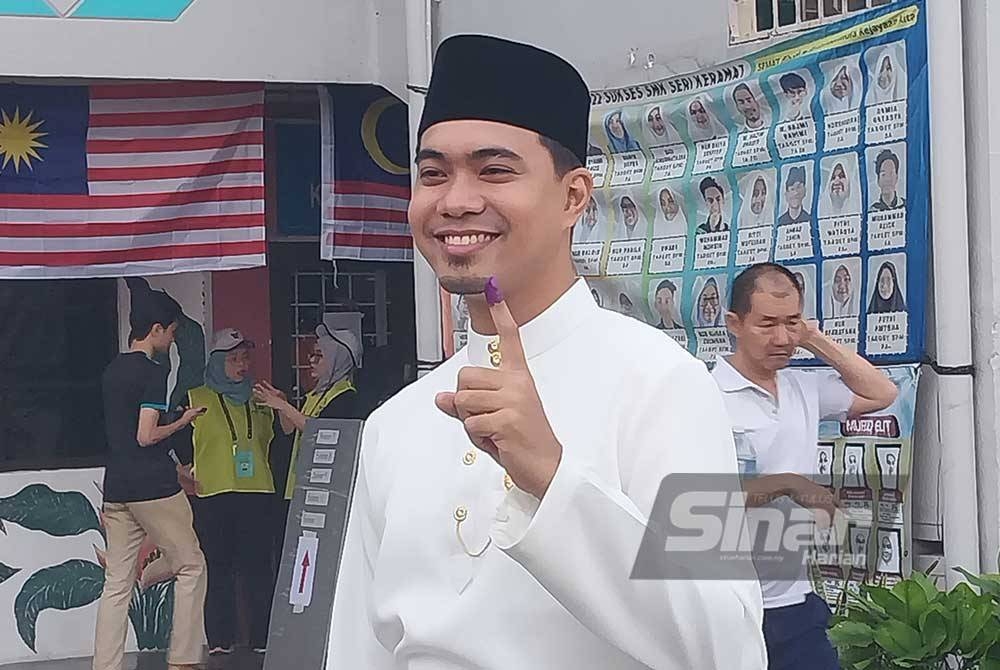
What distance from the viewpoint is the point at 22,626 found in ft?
26.1

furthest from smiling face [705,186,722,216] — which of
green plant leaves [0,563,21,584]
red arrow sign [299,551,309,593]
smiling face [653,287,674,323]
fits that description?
green plant leaves [0,563,21,584]

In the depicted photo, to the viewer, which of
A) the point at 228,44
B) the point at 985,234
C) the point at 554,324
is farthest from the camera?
the point at 228,44

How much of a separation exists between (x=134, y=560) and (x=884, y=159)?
173 inches

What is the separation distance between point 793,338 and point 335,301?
4.60 metres

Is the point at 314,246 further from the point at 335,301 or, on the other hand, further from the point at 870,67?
the point at 870,67

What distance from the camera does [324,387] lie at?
7836mm

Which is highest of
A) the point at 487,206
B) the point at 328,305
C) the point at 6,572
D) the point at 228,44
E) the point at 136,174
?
the point at 228,44

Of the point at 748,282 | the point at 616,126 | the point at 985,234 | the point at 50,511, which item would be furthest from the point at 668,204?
the point at 50,511

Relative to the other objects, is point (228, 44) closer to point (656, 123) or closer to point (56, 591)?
point (656, 123)

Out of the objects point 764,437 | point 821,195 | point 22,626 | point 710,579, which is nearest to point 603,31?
point 821,195

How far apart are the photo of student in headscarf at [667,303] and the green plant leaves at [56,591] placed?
414cm

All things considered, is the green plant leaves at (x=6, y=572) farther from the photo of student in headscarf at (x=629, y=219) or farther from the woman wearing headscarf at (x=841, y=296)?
the woman wearing headscarf at (x=841, y=296)

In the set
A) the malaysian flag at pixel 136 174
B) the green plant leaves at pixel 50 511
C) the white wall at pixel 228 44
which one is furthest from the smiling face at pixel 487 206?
the green plant leaves at pixel 50 511

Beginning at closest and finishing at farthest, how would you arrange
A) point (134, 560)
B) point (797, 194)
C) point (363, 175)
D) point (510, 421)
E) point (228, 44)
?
1. point (510, 421)
2. point (797, 194)
3. point (228, 44)
4. point (134, 560)
5. point (363, 175)
